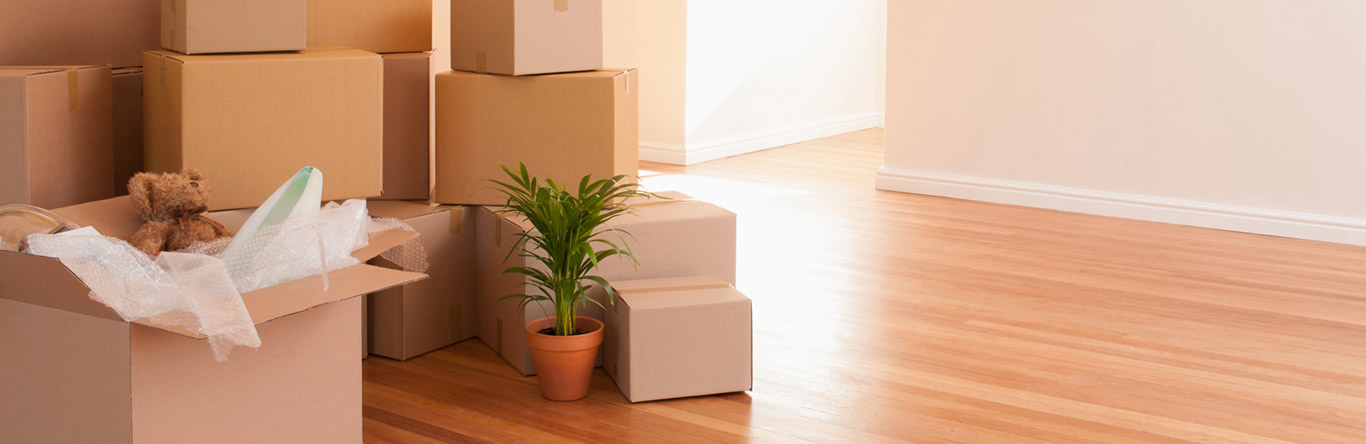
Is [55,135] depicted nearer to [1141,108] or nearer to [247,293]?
[247,293]

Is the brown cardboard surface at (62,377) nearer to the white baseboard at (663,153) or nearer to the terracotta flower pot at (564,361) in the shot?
the terracotta flower pot at (564,361)

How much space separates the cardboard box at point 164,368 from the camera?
1.51 metres

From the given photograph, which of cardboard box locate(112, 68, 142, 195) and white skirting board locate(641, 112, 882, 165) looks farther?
white skirting board locate(641, 112, 882, 165)

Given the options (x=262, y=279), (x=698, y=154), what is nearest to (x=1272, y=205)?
(x=698, y=154)

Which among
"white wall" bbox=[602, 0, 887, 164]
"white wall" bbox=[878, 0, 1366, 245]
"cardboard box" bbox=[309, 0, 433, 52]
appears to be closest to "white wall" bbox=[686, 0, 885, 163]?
"white wall" bbox=[602, 0, 887, 164]

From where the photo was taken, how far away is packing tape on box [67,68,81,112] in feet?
7.18

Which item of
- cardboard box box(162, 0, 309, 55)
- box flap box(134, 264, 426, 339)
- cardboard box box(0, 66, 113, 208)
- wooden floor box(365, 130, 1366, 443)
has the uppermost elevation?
cardboard box box(162, 0, 309, 55)

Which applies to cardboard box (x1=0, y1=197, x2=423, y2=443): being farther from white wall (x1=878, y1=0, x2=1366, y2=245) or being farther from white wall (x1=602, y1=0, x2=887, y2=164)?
white wall (x1=602, y1=0, x2=887, y2=164)

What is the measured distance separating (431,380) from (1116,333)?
163cm

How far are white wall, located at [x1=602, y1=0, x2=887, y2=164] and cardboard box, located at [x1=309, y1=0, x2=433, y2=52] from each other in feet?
9.65

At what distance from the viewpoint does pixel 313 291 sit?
166 cm

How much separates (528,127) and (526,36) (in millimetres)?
203

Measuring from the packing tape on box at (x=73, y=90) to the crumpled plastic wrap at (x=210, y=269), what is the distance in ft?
2.06

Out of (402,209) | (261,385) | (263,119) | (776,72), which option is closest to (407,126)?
(402,209)
